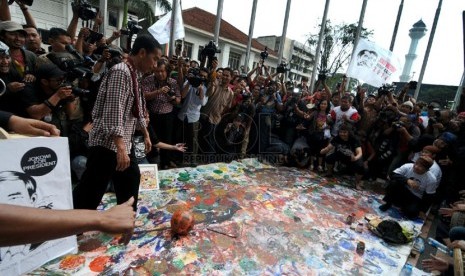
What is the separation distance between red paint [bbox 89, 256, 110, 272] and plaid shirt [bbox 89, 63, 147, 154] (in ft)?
2.79

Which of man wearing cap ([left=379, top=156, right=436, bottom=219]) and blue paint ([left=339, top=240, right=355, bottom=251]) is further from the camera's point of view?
man wearing cap ([left=379, top=156, right=436, bottom=219])

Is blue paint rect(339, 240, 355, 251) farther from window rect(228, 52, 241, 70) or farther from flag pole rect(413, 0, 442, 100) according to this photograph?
window rect(228, 52, 241, 70)

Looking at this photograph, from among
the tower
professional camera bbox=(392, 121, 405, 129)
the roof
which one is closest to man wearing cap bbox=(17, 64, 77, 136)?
professional camera bbox=(392, 121, 405, 129)

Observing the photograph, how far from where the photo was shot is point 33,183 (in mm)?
1578

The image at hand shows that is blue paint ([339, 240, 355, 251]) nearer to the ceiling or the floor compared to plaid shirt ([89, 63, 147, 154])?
nearer to the floor

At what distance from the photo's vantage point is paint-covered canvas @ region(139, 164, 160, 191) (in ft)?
10.6

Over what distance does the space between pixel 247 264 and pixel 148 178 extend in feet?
5.56

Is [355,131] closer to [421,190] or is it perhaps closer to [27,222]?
[421,190]

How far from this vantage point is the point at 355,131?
16.5 ft

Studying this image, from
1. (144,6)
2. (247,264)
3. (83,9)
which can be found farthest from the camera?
(144,6)

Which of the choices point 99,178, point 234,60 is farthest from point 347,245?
point 234,60

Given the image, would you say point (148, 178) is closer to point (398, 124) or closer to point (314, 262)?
point (314, 262)

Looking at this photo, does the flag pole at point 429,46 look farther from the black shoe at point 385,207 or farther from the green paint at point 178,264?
the green paint at point 178,264

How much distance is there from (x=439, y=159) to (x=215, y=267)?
13.3 feet
